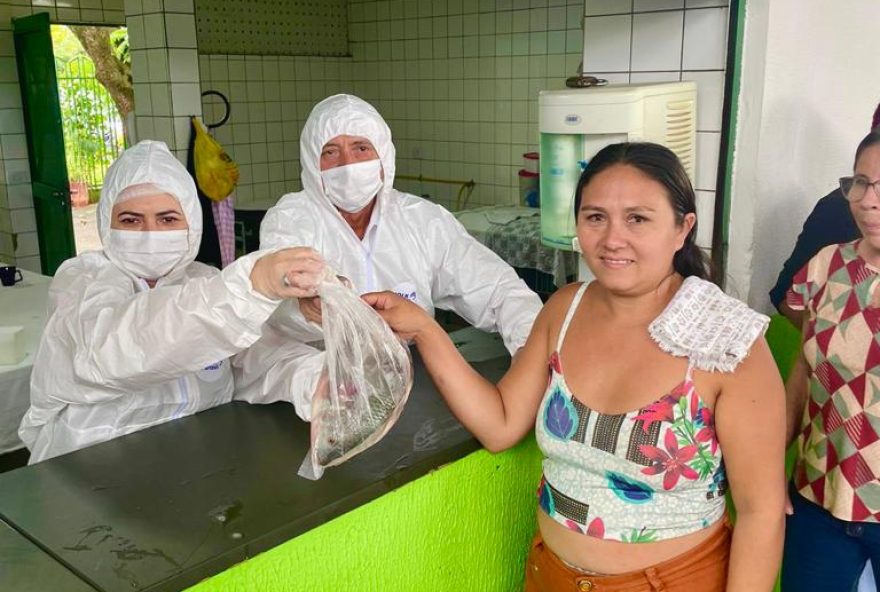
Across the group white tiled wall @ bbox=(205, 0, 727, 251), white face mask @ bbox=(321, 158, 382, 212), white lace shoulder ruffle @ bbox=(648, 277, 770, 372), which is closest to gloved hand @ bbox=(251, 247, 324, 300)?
white lace shoulder ruffle @ bbox=(648, 277, 770, 372)

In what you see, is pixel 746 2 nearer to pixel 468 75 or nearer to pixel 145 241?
pixel 145 241

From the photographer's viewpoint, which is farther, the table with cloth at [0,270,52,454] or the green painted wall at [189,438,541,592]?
the table with cloth at [0,270,52,454]

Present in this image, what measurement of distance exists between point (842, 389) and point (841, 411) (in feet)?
0.15

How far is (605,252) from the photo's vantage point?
139 centimetres

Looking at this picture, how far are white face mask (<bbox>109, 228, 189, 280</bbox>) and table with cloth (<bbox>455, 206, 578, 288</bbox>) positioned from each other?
2.88 metres

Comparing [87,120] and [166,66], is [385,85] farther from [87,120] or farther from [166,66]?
[87,120]

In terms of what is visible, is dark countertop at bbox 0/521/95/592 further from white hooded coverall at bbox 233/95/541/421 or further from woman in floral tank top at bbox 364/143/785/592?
white hooded coverall at bbox 233/95/541/421

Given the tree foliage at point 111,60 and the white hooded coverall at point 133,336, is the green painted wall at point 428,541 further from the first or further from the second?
the tree foliage at point 111,60

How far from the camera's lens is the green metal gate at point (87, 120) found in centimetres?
854

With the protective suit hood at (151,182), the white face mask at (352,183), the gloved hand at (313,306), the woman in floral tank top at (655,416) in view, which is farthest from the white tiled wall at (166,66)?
the woman in floral tank top at (655,416)

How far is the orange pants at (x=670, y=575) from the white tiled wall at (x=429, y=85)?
4673 mm

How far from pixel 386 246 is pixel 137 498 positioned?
1.35 metres

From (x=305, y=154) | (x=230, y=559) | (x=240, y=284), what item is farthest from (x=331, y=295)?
(x=305, y=154)

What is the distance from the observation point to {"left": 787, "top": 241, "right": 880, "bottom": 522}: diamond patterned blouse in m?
1.56
